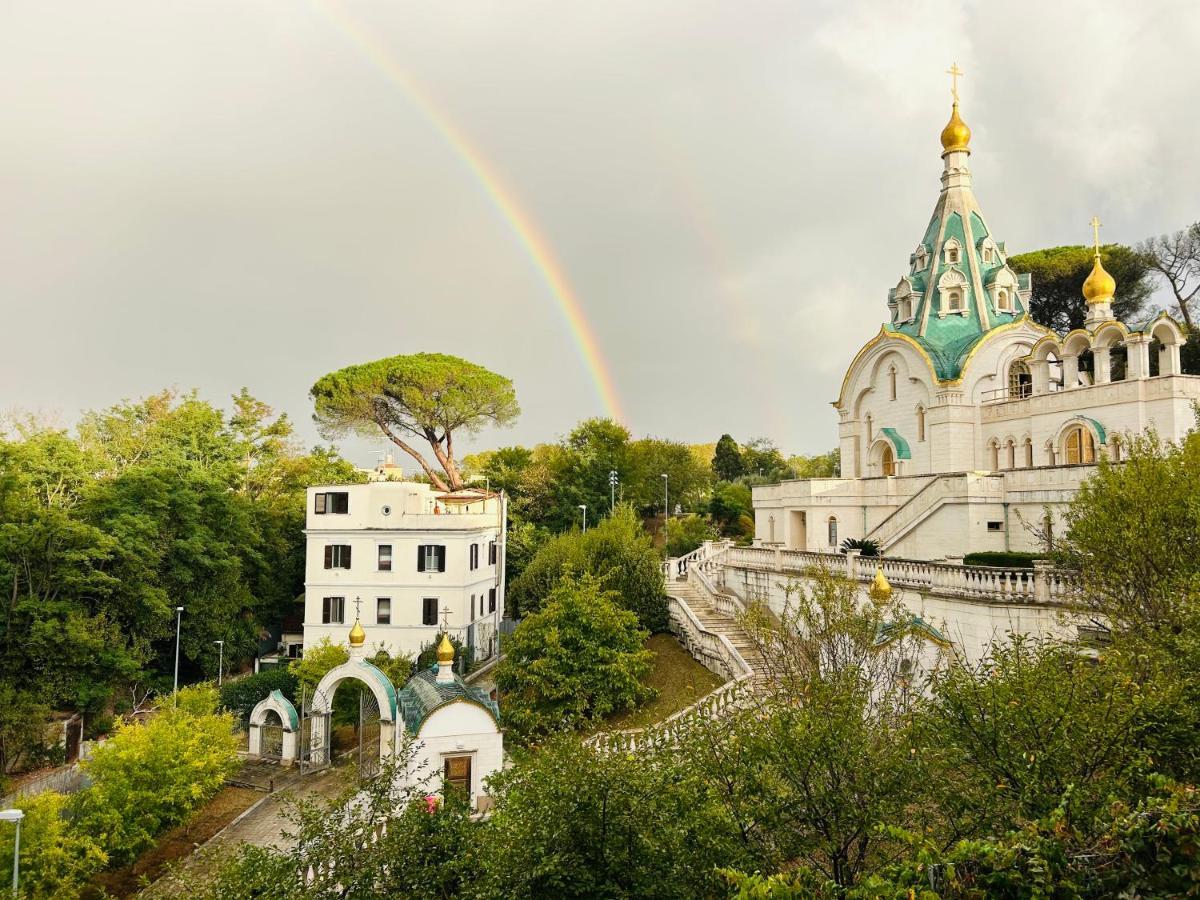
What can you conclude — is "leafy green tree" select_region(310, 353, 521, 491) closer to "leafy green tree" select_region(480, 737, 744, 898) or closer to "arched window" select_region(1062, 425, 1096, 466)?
"arched window" select_region(1062, 425, 1096, 466)

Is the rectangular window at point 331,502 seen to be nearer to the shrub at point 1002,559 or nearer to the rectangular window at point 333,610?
the rectangular window at point 333,610

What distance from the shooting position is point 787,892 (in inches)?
239

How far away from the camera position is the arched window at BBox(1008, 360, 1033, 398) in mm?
34688

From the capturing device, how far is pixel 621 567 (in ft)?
98.8

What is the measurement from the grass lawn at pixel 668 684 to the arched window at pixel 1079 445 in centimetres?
1625

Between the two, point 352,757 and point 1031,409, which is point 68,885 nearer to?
point 352,757

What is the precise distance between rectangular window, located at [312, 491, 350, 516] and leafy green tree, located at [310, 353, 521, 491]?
35.0ft

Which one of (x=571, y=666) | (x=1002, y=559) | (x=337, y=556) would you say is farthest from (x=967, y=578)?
(x=337, y=556)

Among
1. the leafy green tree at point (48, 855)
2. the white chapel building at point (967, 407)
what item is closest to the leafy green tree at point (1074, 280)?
the white chapel building at point (967, 407)

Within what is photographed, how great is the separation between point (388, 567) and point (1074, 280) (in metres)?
47.1

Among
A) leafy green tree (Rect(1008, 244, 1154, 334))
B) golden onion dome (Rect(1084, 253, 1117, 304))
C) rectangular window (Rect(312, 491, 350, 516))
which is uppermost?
leafy green tree (Rect(1008, 244, 1154, 334))

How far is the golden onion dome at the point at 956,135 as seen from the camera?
1559 inches

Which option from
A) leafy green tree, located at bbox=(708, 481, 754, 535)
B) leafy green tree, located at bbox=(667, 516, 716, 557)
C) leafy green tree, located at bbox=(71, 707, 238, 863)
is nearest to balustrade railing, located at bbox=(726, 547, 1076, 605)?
leafy green tree, located at bbox=(71, 707, 238, 863)

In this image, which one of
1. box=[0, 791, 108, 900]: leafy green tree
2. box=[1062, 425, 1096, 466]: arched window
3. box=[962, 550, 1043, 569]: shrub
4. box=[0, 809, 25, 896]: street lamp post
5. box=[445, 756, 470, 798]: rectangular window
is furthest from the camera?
box=[1062, 425, 1096, 466]: arched window
